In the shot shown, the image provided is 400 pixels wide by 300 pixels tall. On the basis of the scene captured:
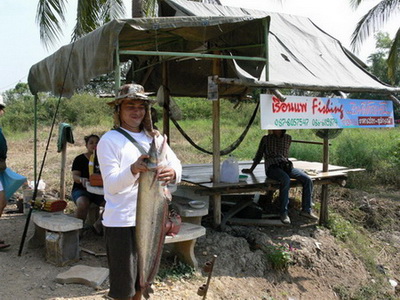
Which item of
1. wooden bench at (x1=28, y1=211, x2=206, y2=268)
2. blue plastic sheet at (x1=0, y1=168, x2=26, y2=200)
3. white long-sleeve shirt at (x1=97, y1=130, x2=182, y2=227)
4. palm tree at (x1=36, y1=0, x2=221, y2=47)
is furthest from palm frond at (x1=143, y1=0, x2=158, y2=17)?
white long-sleeve shirt at (x1=97, y1=130, x2=182, y2=227)

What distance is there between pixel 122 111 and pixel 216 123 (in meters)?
3.08

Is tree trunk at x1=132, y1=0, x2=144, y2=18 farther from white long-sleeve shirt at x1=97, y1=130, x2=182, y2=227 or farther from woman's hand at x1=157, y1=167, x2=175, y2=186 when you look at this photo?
woman's hand at x1=157, y1=167, x2=175, y2=186

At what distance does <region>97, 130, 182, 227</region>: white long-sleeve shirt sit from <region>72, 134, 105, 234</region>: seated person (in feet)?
9.05

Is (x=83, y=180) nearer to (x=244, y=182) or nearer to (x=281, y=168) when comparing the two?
(x=244, y=182)

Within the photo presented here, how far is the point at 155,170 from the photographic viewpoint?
2387mm

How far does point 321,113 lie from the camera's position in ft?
19.3

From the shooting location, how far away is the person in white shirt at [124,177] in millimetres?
2508

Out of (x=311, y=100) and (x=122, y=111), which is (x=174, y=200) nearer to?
(x=311, y=100)

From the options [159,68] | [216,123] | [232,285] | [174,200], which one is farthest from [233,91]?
[232,285]

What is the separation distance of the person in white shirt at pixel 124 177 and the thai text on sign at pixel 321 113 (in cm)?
260

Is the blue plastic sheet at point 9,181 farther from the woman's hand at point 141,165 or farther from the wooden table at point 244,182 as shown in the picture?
the woman's hand at point 141,165

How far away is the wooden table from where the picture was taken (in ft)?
19.2

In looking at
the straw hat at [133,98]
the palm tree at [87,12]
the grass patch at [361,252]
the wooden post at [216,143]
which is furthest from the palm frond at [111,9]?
the straw hat at [133,98]

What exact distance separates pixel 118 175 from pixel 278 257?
3749 mm
